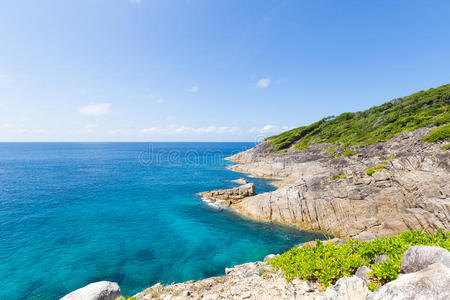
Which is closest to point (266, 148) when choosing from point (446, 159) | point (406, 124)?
point (406, 124)

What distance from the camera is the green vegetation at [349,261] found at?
22.3ft

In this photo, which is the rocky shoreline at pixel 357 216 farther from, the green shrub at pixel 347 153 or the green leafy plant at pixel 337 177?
the green shrub at pixel 347 153

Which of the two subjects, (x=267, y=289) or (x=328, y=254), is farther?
(x=328, y=254)

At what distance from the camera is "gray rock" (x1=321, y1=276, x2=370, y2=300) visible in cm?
620

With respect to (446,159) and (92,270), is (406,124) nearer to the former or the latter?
(446,159)

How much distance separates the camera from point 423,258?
595 centimetres

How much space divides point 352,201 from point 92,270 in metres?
30.3

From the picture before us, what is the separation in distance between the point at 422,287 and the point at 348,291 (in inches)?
100

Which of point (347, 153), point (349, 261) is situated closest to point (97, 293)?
point (349, 261)

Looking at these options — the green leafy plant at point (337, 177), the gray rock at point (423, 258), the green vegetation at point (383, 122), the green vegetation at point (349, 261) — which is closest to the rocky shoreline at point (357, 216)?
the gray rock at point (423, 258)

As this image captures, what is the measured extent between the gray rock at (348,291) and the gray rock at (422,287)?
149 cm

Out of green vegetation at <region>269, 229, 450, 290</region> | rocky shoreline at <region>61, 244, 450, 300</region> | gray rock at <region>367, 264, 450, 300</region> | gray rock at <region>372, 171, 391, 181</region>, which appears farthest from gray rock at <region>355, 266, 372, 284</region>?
gray rock at <region>372, 171, 391, 181</region>

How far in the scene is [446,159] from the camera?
22734 millimetres

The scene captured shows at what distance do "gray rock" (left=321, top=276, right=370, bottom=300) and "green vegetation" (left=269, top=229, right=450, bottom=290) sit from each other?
56cm
